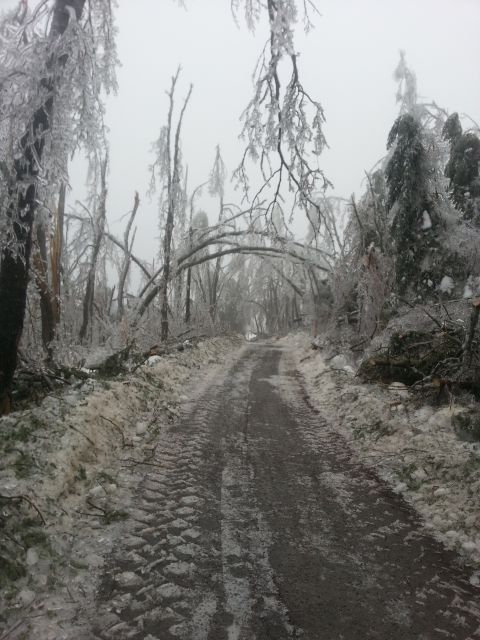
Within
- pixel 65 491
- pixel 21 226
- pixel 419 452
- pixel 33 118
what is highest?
pixel 33 118

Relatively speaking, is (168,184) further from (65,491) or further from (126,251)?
(65,491)

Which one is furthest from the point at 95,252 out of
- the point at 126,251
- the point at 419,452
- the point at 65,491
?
the point at 419,452

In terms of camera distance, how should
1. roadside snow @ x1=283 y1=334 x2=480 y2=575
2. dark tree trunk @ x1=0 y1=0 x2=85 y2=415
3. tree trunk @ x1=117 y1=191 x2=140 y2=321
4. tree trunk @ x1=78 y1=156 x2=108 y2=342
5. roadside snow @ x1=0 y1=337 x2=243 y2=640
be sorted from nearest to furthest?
1. roadside snow @ x1=0 y1=337 x2=243 y2=640
2. roadside snow @ x1=283 y1=334 x2=480 y2=575
3. dark tree trunk @ x1=0 y1=0 x2=85 y2=415
4. tree trunk @ x1=78 y1=156 x2=108 y2=342
5. tree trunk @ x1=117 y1=191 x2=140 y2=321

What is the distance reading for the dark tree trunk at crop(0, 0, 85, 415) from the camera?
14.0ft

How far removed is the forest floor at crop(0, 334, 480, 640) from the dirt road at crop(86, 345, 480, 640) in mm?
12

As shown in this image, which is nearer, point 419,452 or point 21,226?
point 21,226

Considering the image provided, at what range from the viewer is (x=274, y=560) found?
3.27m

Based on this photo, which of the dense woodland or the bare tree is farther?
the bare tree

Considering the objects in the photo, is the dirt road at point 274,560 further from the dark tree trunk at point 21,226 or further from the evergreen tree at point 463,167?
the evergreen tree at point 463,167

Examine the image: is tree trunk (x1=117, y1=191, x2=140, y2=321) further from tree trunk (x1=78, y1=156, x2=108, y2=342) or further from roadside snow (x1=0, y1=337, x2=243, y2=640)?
roadside snow (x1=0, y1=337, x2=243, y2=640)

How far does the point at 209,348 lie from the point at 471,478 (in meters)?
11.3

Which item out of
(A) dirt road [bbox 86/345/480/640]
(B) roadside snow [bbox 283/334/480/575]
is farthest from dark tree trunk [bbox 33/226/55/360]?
(B) roadside snow [bbox 283/334/480/575]

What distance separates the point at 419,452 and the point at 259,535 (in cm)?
246

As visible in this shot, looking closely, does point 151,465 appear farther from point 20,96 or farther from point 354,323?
point 354,323
